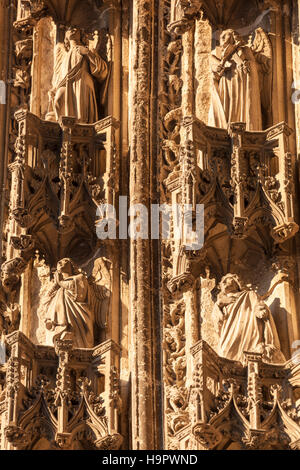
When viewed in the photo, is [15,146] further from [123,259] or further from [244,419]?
[244,419]

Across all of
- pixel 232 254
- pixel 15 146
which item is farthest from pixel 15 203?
pixel 232 254

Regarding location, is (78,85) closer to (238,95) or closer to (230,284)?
(238,95)

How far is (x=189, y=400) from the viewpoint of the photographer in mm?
19797

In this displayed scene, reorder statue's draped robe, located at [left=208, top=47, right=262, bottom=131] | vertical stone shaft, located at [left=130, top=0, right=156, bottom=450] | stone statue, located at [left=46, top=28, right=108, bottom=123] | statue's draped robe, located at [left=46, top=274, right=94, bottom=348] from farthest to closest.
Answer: stone statue, located at [left=46, top=28, right=108, bottom=123]
statue's draped robe, located at [left=208, top=47, right=262, bottom=131]
statue's draped robe, located at [left=46, top=274, right=94, bottom=348]
vertical stone shaft, located at [left=130, top=0, right=156, bottom=450]

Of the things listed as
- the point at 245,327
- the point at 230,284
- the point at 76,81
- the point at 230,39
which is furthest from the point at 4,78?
the point at 245,327

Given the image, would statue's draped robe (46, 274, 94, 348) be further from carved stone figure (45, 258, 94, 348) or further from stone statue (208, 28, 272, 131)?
stone statue (208, 28, 272, 131)

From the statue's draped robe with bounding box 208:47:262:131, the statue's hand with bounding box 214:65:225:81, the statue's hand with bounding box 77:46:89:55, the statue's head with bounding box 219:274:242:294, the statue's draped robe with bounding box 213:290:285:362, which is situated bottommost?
the statue's draped robe with bounding box 213:290:285:362

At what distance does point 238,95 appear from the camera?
70.3ft

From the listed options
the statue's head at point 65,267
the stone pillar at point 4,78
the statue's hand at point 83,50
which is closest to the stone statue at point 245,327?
the statue's head at point 65,267

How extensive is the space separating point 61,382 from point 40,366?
0.94 feet

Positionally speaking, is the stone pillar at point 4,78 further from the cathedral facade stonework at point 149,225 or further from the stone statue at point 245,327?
the stone statue at point 245,327

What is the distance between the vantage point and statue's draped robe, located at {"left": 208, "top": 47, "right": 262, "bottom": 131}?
21.3 metres

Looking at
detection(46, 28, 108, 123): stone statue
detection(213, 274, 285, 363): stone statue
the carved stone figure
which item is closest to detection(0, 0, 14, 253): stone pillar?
detection(46, 28, 108, 123): stone statue

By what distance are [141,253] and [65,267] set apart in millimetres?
659
